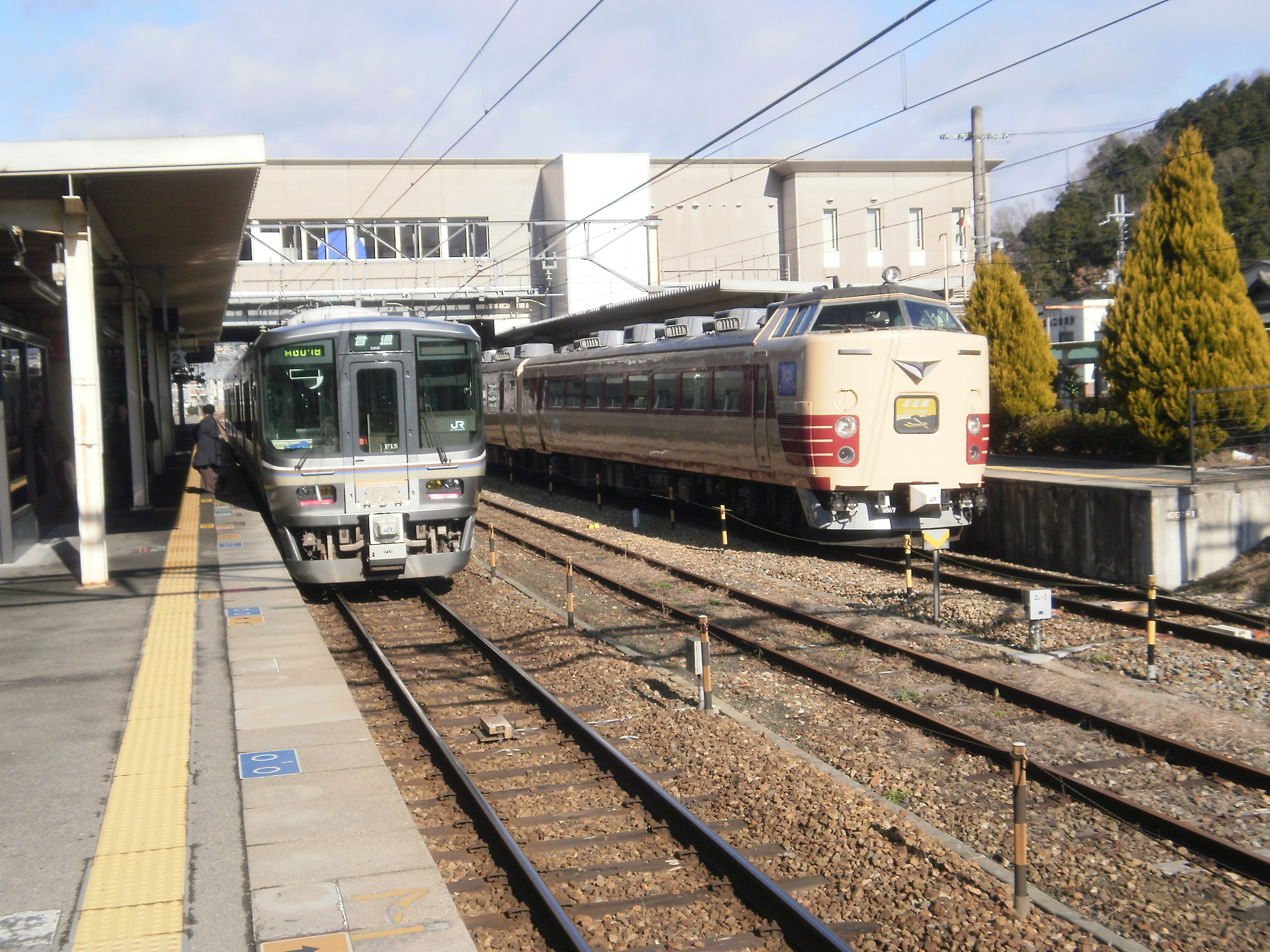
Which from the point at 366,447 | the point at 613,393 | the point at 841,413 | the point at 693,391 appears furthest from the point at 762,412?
the point at 613,393

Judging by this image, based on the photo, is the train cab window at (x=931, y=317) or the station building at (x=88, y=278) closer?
the station building at (x=88, y=278)

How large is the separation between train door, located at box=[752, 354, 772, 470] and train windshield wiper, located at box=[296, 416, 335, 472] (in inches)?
217

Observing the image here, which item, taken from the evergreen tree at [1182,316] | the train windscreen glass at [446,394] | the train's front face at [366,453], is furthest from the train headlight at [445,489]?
the evergreen tree at [1182,316]

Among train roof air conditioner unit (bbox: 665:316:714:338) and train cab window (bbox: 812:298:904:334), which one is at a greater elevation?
train roof air conditioner unit (bbox: 665:316:714:338)

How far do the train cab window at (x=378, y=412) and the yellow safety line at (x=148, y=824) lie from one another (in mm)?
3103

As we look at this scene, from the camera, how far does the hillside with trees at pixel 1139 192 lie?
144ft

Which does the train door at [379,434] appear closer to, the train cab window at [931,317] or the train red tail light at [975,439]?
the train cab window at [931,317]

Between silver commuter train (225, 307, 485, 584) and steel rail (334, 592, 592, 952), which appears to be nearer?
steel rail (334, 592, 592, 952)

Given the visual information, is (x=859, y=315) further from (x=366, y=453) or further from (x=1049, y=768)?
(x=1049, y=768)

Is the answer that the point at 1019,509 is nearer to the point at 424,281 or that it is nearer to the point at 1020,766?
the point at 1020,766

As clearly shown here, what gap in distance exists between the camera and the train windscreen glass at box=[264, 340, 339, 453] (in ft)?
38.0

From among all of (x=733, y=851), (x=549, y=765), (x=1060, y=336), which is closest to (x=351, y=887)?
(x=733, y=851)

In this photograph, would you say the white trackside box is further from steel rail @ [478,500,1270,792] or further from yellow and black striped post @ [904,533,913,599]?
yellow and black striped post @ [904,533,913,599]

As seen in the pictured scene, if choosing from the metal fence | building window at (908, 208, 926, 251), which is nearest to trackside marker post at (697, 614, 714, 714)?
the metal fence
